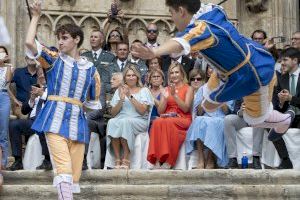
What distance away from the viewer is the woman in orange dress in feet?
40.9

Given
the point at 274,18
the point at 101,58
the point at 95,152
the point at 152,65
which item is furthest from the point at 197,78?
the point at 274,18

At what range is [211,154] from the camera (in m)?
12.6

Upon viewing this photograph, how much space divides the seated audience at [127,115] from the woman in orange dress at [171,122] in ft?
0.70

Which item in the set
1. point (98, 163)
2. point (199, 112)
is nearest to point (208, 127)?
point (199, 112)

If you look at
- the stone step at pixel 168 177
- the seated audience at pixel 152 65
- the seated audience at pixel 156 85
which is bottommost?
the stone step at pixel 168 177

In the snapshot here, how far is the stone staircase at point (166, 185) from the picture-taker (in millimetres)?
11188

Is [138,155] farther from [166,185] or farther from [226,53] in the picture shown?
[226,53]

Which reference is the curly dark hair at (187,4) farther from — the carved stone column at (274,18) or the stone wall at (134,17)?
the carved stone column at (274,18)

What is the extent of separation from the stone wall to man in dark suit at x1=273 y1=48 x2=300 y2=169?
309 cm

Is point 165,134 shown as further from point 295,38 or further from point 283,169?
point 295,38

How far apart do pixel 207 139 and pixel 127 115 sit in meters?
1.10

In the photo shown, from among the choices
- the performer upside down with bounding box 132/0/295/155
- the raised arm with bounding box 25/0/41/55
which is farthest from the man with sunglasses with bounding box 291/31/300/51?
the raised arm with bounding box 25/0/41/55

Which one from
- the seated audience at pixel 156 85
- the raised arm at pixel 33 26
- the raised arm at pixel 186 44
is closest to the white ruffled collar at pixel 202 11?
the raised arm at pixel 186 44

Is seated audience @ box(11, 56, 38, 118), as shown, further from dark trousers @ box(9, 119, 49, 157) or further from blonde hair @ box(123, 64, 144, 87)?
blonde hair @ box(123, 64, 144, 87)
